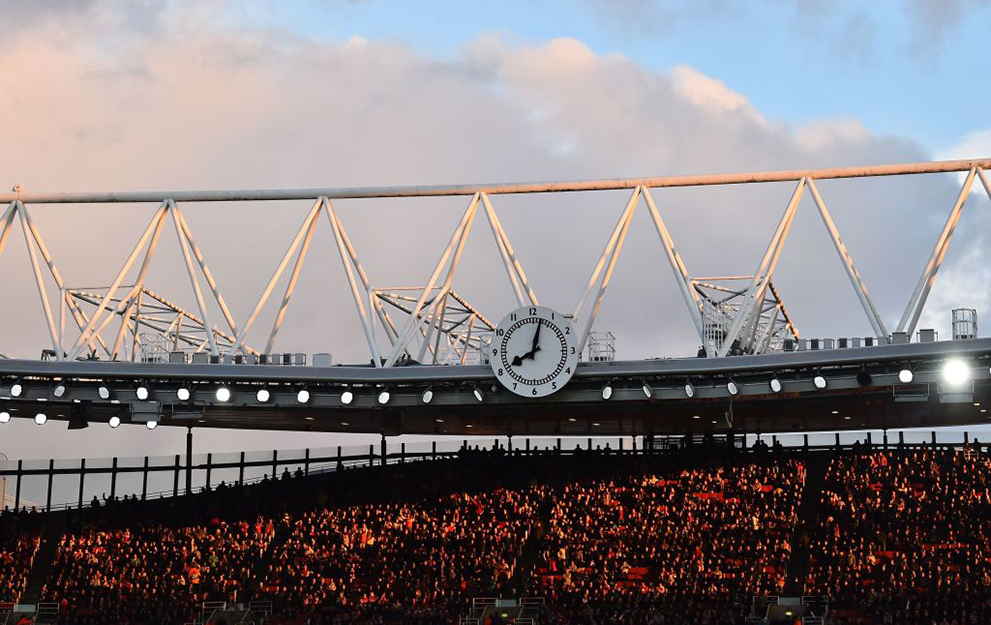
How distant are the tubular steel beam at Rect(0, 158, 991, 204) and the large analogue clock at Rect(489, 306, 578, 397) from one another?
379 cm

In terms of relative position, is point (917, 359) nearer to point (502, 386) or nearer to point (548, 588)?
point (502, 386)

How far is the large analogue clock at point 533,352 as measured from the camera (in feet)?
107

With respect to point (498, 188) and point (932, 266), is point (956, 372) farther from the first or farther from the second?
point (498, 188)

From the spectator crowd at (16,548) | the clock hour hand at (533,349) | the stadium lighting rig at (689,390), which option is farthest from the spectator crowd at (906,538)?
the spectator crowd at (16,548)

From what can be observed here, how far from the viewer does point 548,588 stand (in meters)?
39.0

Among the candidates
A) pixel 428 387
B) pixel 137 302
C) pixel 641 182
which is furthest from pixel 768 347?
pixel 137 302

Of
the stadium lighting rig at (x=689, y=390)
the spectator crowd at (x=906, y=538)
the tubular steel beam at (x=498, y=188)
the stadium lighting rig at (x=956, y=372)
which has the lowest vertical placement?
the spectator crowd at (x=906, y=538)

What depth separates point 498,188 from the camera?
114 ft

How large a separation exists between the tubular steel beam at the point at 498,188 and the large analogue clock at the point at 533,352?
12.4 ft

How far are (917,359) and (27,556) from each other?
89.8 ft

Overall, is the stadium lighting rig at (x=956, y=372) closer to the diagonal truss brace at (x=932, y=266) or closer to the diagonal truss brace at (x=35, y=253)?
the diagonal truss brace at (x=932, y=266)

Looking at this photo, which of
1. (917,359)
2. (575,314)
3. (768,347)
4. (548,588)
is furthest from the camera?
(548,588)

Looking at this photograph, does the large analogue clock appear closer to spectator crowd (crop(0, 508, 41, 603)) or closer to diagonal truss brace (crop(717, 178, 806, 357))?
diagonal truss brace (crop(717, 178, 806, 357))

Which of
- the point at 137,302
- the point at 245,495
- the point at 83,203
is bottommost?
the point at 245,495
